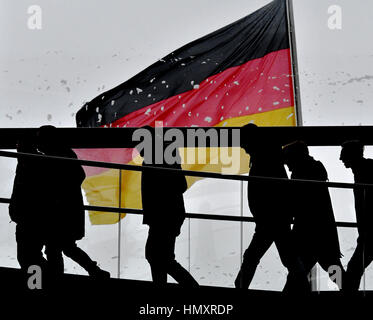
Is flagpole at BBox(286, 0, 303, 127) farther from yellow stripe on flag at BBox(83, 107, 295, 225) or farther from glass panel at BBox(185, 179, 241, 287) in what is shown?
glass panel at BBox(185, 179, 241, 287)

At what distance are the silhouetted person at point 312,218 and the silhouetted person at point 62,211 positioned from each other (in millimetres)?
1343

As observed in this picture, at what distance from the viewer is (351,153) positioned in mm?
4062

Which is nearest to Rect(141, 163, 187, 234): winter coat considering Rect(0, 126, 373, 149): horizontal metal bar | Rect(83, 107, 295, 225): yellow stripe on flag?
Rect(83, 107, 295, 225): yellow stripe on flag

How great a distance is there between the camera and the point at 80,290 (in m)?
3.46

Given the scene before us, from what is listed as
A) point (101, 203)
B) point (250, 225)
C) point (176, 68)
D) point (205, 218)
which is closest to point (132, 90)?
point (176, 68)

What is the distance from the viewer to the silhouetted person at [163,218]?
3.88 metres

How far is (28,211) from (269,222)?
61.9 inches

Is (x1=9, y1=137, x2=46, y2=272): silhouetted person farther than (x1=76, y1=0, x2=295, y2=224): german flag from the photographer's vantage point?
No

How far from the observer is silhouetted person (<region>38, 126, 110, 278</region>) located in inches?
152

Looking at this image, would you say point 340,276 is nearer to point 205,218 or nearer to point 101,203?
point 205,218

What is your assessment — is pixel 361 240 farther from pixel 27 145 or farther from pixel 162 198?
pixel 27 145

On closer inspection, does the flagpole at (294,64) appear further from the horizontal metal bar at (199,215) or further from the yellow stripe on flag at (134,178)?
the horizontal metal bar at (199,215)

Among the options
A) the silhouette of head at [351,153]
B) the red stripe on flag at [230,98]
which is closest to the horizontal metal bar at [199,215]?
the silhouette of head at [351,153]

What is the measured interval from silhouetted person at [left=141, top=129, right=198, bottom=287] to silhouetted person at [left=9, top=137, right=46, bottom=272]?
0.69 meters
